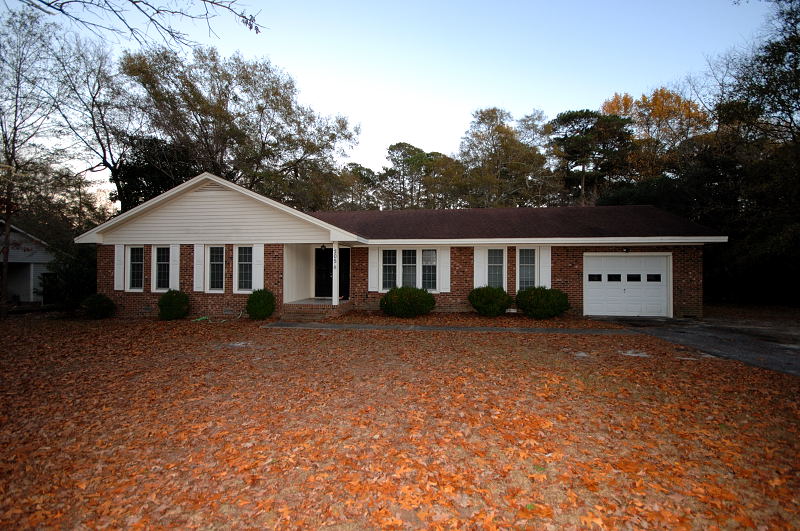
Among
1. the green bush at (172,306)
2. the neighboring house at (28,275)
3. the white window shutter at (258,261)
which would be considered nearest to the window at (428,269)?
the white window shutter at (258,261)

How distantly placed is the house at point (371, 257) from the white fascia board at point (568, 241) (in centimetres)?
3

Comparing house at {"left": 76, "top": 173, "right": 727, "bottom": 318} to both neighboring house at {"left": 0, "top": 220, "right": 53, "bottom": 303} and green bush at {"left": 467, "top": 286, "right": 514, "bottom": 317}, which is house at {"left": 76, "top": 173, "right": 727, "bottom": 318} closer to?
green bush at {"left": 467, "top": 286, "right": 514, "bottom": 317}

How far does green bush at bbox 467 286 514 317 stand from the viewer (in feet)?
43.3

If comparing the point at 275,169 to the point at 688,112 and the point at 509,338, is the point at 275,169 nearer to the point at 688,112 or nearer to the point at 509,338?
the point at 509,338

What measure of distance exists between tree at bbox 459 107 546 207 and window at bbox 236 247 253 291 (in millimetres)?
18639

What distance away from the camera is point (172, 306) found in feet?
43.8

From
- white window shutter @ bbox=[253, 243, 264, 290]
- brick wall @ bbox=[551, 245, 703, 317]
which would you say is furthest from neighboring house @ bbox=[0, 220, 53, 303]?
brick wall @ bbox=[551, 245, 703, 317]

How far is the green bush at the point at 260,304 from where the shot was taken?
42.8 ft

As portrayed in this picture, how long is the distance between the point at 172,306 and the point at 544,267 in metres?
12.4

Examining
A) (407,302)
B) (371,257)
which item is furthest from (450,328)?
(371,257)

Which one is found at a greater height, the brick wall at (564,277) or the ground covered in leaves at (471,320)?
the brick wall at (564,277)

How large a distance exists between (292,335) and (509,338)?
5404 mm

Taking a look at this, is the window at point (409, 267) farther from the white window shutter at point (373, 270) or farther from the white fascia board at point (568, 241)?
the white window shutter at point (373, 270)

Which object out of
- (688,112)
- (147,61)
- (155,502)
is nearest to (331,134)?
(147,61)
